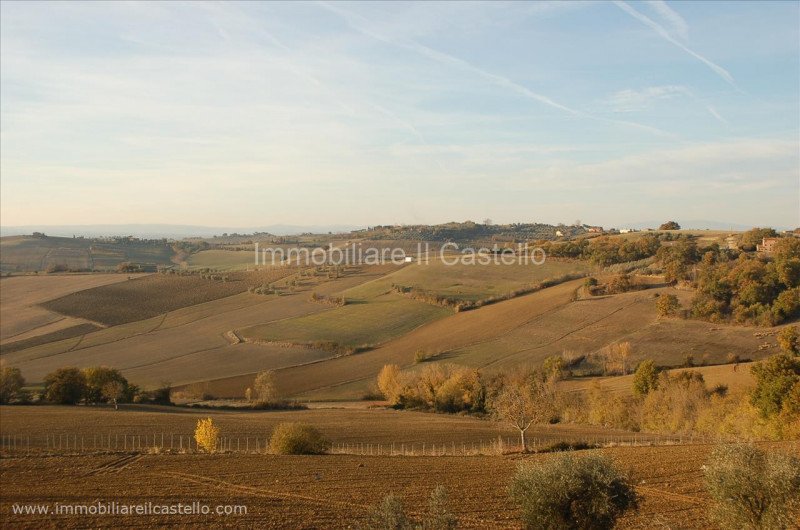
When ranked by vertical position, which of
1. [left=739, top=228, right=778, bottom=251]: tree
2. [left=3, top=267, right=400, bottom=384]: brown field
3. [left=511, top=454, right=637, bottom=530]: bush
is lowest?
[left=3, top=267, right=400, bottom=384]: brown field

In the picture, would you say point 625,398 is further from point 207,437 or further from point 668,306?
point 207,437

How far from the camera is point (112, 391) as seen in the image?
4728 cm

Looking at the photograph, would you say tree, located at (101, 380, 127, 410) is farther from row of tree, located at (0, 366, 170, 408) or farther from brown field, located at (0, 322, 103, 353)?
brown field, located at (0, 322, 103, 353)

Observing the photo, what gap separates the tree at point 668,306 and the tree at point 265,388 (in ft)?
128

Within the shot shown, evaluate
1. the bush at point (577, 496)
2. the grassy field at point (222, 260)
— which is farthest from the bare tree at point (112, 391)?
the grassy field at point (222, 260)

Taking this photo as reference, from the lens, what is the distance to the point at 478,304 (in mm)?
75875

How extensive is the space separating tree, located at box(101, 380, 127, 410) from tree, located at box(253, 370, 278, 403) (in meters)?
11.0

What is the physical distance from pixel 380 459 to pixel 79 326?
57.5 meters

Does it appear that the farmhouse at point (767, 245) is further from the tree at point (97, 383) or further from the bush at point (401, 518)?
the bush at point (401, 518)

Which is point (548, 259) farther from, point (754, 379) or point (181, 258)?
point (181, 258)

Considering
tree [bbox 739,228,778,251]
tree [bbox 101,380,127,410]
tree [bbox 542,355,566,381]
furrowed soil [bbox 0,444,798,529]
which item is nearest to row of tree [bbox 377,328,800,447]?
tree [bbox 542,355,566,381]

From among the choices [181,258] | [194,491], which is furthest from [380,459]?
[181,258]

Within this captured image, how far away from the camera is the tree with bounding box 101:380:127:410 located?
4731 centimetres

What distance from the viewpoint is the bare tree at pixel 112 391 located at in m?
47.3
